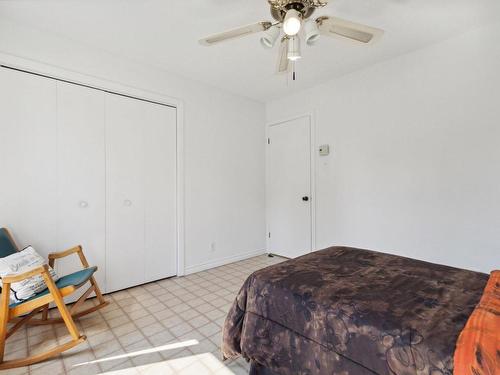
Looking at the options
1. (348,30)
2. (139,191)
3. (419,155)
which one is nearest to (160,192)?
(139,191)

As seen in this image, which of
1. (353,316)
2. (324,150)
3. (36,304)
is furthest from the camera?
(324,150)

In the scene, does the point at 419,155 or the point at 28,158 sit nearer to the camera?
the point at 28,158

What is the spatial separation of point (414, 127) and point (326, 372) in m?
2.50

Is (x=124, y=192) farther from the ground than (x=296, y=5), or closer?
closer

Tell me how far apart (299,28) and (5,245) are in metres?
2.60

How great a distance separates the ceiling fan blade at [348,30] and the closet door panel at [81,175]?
224 centimetres

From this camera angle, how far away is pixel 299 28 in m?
1.46

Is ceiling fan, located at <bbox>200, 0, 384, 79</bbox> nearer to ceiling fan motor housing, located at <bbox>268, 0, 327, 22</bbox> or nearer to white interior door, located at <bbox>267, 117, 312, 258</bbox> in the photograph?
ceiling fan motor housing, located at <bbox>268, 0, 327, 22</bbox>

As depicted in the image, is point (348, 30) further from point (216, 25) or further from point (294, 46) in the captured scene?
point (216, 25)

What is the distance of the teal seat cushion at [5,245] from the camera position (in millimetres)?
1939

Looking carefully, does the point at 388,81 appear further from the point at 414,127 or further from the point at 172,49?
the point at 172,49

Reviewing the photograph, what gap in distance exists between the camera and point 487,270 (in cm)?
225

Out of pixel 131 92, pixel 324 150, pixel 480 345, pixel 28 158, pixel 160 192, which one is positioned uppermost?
pixel 131 92

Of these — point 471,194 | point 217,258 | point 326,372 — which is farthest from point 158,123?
point 471,194
